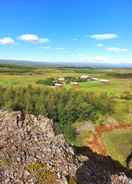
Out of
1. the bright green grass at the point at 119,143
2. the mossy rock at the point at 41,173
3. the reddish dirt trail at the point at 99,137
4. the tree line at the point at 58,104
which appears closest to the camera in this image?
the mossy rock at the point at 41,173

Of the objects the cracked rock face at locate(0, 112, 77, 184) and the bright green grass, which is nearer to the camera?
the cracked rock face at locate(0, 112, 77, 184)

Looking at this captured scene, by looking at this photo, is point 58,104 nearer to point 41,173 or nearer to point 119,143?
point 119,143

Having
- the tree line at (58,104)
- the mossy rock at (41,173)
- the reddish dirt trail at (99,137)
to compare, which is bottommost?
the reddish dirt trail at (99,137)

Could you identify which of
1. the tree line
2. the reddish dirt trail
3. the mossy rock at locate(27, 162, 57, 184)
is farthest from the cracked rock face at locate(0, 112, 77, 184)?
the tree line

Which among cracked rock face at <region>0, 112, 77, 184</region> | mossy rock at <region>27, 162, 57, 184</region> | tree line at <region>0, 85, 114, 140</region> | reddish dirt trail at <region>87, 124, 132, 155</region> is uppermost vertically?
cracked rock face at <region>0, 112, 77, 184</region>

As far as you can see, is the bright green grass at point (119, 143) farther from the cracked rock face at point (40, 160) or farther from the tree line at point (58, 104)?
the cracked rock face at point (40, 160)

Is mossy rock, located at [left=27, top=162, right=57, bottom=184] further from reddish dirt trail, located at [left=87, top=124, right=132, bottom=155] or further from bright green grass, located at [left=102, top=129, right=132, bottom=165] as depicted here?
reddish dirt trail, located at [left=87, top=124, right=132, bottom=155]

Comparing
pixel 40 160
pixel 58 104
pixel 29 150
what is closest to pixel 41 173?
pixel 40 160

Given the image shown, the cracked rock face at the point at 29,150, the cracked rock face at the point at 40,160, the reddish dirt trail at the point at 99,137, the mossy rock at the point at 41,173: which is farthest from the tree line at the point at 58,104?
the mossy rock at the point at 41,173
